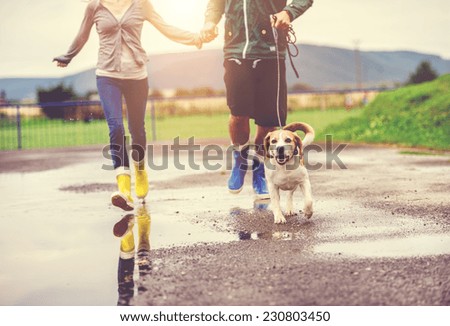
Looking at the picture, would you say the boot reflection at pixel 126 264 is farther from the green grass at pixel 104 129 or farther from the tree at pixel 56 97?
the tree at pixel 56 97

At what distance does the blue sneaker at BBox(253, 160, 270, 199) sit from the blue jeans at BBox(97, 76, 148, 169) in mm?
1001

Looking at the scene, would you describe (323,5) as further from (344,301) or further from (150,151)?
(150,151)

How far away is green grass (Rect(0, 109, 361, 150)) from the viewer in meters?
15.4

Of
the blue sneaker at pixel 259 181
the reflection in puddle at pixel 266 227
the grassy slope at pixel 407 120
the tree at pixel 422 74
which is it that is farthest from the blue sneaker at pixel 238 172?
the tree at pixel 422 74

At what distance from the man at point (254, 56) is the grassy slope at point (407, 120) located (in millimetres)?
5159

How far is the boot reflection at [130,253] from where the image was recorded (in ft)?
10.4

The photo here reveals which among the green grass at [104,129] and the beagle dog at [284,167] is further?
the green grass at [104,129]

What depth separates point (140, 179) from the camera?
5773mm

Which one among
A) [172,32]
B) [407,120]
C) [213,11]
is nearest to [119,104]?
[172,32]

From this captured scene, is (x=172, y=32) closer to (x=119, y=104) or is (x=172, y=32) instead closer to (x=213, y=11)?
(x=213, y=11)

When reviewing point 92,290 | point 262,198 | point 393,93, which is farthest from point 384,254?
point 393,93

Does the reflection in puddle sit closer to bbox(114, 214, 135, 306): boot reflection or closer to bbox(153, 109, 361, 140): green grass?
bbox(114, 214, 135, 306): boot reflection

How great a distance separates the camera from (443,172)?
717cm

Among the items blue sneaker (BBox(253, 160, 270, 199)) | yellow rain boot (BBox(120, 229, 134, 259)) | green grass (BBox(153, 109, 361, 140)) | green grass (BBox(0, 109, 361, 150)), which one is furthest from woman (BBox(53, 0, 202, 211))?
green grass (BBox(0, 109, 361, 150))
